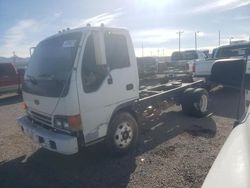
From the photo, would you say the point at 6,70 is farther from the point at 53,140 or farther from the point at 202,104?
the point at 53,140

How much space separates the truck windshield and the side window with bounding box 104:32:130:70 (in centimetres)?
56

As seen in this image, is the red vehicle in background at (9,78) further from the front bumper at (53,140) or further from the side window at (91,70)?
the side window at (91,70)

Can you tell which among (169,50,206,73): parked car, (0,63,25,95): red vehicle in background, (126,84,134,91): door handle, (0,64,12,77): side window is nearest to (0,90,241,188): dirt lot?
(126,84,134,91): door handle

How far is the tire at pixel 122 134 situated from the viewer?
4.56m

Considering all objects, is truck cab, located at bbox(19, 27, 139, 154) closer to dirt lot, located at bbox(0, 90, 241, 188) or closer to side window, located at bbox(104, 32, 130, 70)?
side window, located at bbox(104, 32, 130, 70)

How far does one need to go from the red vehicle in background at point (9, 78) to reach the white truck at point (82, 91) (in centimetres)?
983

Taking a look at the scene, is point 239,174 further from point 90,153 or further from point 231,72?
point 90,153

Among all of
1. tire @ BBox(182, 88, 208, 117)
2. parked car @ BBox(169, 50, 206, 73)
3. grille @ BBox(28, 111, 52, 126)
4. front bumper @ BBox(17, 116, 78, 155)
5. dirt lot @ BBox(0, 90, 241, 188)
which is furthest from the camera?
parked car @ BBox(169, 50, 206, 73)

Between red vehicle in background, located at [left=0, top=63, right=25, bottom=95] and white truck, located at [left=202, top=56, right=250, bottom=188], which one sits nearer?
white truck, located at [left=202, top=56, right=250, bottom=188]

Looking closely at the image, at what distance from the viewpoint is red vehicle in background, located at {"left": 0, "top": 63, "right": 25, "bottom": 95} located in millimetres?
13758

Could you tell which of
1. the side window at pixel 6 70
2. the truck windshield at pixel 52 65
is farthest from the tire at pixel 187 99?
the side window at pixel 6 70

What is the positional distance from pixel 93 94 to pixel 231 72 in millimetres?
2305

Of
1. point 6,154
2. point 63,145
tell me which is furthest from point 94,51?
point 6,154

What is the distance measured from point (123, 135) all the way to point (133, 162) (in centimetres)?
55
